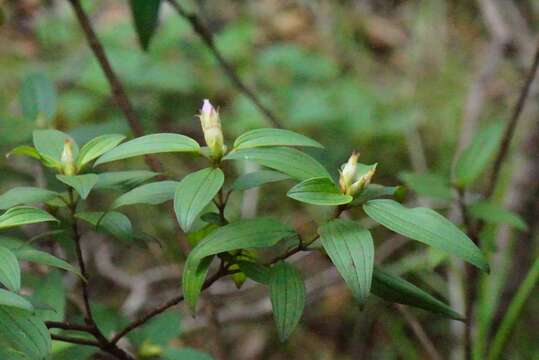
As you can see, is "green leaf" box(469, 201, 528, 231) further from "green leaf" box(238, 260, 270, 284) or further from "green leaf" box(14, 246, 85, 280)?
"green leaf" box(14, 246, 85, 280)

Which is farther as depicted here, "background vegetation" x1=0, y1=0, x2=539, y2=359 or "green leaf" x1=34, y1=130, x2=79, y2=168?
"background vegetation" x1=0, y1=0, x2=539, y2=359

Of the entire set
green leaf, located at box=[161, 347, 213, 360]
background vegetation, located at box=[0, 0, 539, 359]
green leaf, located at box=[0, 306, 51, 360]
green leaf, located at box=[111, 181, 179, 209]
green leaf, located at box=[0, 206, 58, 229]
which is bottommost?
background vegetation, located at box=[0, 0, 539, 359]

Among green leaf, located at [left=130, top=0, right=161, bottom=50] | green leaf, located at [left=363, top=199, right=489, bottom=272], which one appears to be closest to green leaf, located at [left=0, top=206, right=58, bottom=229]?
green leaf, located at [left=363, top=199, right=489, bottom=272]

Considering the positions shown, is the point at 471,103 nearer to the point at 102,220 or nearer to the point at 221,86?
the point at 221,86

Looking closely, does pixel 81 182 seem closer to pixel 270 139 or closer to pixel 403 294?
pixel 270 139

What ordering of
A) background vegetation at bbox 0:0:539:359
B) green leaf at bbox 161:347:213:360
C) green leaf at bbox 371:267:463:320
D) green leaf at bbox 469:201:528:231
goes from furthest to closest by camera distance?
1. background vegetation at bbox 0:0:539:359
2. green leaf at bbox 469:201:528:231
3. green leaf at bbox 161:347:213:360
4. green leaf at bbox 371:267:463:320

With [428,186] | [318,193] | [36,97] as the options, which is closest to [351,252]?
[318,193]

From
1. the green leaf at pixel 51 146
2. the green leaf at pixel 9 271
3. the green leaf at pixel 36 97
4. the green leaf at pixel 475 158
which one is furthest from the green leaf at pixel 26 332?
the green leaf at pixel 475 158

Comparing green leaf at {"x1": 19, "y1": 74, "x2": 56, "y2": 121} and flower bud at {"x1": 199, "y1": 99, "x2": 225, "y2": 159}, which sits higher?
flower bud at {"x1": 199, "y1": 99, "x2": 225, "y2": 159}
